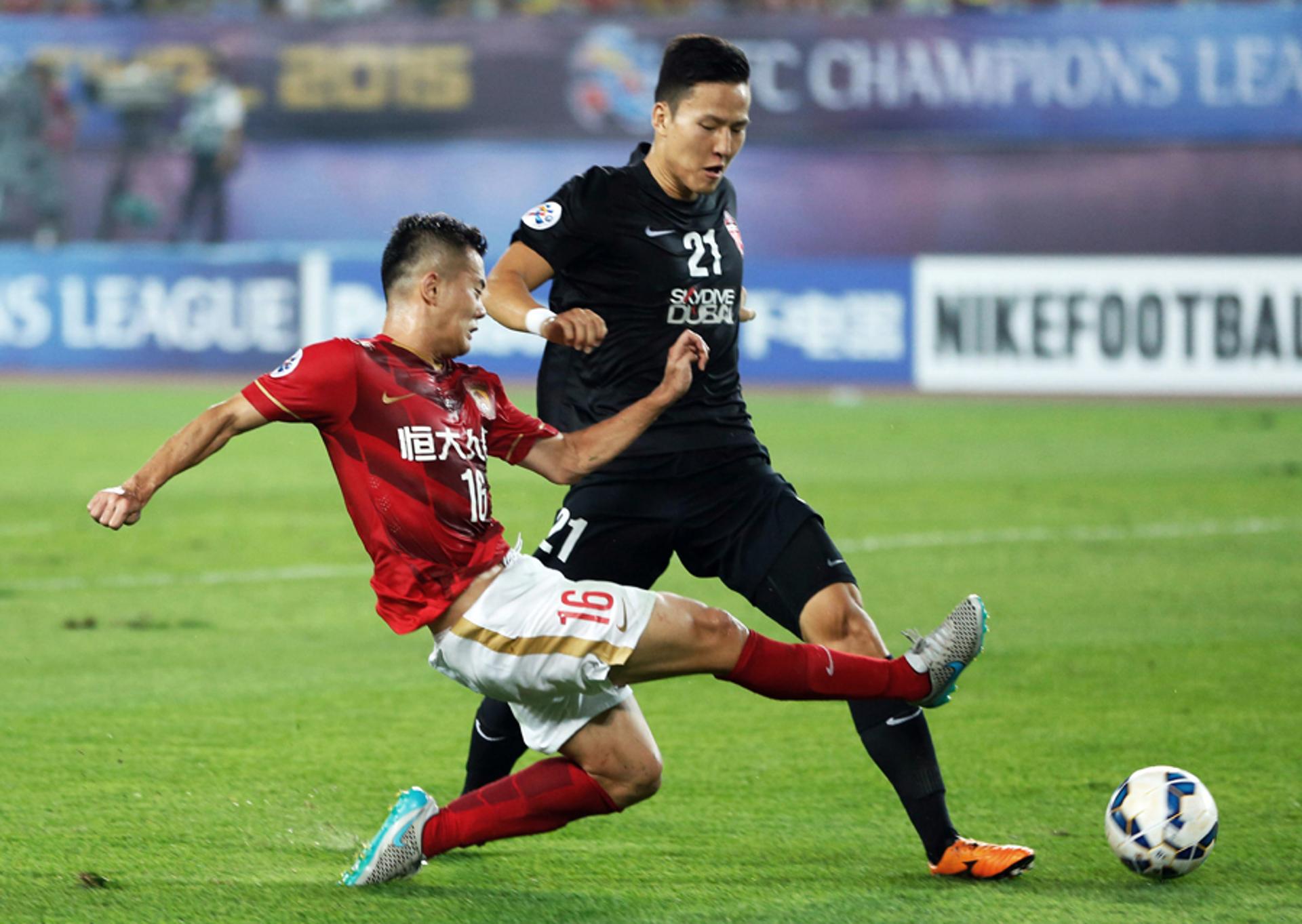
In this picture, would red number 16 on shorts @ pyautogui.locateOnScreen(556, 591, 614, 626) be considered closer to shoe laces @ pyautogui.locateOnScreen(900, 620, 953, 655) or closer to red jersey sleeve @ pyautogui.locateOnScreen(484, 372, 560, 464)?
red jersey sleeve @ pyautogui.locateOnScreen(484, 372, 560, 464)

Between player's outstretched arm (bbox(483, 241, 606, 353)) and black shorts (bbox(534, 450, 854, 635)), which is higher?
player's outstretched arm (bbox(483, 241, 606, 353))

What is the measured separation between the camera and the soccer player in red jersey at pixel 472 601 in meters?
4.00

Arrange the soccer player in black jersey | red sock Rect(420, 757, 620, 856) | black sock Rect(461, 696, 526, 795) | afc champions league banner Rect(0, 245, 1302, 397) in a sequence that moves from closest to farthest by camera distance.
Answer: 1. red sock Rect(420, 757, 620, 856)
2. the soccer player in black jersey
3. black sock Rect(461, 696, 526, 795)
4. afc champions league banner Rect(0, 245, 1302, 397)

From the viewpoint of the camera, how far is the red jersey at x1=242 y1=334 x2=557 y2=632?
4.05 metres

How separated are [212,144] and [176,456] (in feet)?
70.4

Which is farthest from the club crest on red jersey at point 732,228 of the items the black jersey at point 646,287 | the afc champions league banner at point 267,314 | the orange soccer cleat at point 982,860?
the afc champions league banner at point 267,314

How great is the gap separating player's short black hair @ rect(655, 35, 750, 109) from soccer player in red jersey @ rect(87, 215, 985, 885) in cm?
77

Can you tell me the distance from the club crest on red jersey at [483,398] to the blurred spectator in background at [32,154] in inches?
839

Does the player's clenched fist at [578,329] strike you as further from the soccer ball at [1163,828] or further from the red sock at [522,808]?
the soccer ball at [1163,828]

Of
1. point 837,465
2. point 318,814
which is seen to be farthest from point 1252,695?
point 837,465

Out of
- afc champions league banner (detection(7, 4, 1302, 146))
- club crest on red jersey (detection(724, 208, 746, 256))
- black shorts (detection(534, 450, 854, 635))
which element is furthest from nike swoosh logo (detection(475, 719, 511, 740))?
afc champions league banner (detection(7, 4, 1302, 146))

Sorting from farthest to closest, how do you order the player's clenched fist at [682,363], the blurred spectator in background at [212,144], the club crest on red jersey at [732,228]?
the blurred spectator in background at [212,144] < the club crest on red jersey at [732,228] < the player's clenched fist at [682,363]

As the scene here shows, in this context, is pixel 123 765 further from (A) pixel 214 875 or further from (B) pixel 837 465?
(B) pixel 837 465

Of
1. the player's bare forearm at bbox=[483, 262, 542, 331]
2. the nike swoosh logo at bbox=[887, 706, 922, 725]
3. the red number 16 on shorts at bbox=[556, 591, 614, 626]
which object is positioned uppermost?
the player's bare forearm at bbox=[483, 262, 542, 331]
